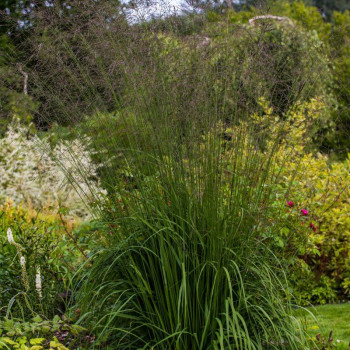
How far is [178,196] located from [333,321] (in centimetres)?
275

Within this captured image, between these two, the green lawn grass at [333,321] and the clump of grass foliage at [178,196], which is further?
the green lawn grass at [333,321]

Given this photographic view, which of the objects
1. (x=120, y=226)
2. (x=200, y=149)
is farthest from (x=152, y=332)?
(x=200, y=149)

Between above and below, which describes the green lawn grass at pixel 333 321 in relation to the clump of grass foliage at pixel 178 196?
below

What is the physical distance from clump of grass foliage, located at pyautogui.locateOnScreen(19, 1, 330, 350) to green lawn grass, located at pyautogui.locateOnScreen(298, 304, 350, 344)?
157 centimetres

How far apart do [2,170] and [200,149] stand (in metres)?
6.03

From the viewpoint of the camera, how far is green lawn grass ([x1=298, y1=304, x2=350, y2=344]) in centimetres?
413

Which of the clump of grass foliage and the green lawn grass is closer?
the clump of grass foliage

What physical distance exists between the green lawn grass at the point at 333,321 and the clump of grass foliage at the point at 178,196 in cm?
157

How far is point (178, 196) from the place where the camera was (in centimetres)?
268

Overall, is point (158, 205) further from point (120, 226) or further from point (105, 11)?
point (105, 11)

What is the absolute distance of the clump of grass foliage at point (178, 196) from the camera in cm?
252

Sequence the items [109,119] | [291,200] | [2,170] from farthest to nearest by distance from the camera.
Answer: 1. [2,170]
2. [291,200]
3. [109,119]

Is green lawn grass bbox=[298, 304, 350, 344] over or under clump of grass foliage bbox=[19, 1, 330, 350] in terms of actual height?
under

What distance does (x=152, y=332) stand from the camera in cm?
268
